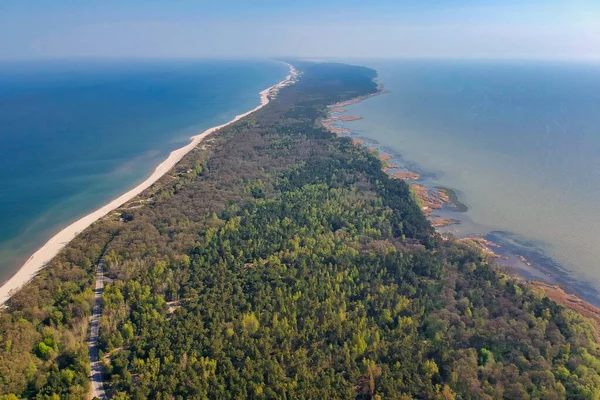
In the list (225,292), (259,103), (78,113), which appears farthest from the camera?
(259,103)

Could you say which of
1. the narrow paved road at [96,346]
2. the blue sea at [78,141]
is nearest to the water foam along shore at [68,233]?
the blue sea at [78,141]

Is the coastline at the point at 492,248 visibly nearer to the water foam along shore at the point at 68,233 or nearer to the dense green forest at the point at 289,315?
the dense green forest at the point at 289,315

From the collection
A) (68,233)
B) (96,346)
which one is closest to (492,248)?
(96,346)

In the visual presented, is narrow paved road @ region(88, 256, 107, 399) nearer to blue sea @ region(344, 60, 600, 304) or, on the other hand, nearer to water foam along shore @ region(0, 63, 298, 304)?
water foam along shore @ region(0, 63, 298, 304)

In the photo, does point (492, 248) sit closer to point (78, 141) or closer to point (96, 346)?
point (96, 346)

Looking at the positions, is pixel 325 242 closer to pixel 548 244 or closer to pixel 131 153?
pixel 548 244

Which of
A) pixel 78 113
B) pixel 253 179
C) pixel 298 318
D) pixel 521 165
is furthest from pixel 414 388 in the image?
pixel 78 113

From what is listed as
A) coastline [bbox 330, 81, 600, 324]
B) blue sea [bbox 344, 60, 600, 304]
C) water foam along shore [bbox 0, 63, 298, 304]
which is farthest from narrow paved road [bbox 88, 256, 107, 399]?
blue sea [bbox 344, 60, 600, 304]
